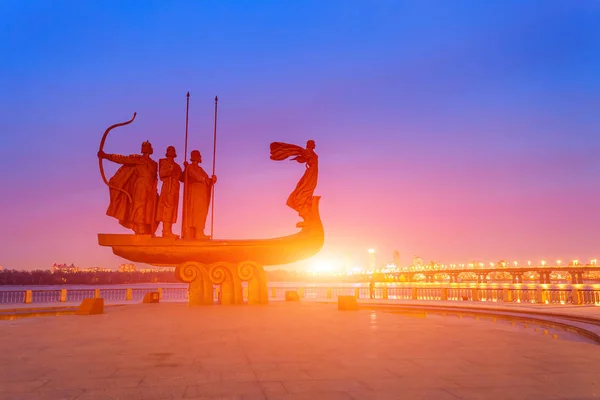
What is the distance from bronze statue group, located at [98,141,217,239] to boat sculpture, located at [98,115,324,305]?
43cm

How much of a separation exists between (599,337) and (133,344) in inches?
410

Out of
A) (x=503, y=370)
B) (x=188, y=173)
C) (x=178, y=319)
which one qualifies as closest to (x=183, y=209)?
(x=188, y=173)

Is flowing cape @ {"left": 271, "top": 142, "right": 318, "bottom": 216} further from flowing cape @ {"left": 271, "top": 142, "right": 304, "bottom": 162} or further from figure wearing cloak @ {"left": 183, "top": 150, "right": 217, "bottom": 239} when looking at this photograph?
figure wearing cloak @ {"left": 183, "top": 150, "right": 217, "bottom": 239}

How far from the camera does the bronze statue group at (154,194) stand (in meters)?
19.2

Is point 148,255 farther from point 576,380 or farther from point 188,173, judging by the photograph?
point 576,380

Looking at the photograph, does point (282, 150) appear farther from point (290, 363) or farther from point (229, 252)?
point (290, 363)

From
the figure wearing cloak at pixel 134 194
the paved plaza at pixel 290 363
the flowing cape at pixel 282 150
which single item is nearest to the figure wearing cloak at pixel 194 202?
the figure wearing cloak at pixel 134 194

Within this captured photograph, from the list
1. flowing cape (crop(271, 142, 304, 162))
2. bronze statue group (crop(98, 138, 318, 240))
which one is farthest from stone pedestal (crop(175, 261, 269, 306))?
flowing cape (crop(271, 142, 304, 162))

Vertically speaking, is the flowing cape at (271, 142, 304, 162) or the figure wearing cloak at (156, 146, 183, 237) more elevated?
the flowing cape at (271, 142, 304, 162)

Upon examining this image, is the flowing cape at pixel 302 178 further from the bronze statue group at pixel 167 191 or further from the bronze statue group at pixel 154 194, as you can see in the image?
the bronze statue group at pixel 154 194

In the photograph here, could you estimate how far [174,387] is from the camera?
5230mm

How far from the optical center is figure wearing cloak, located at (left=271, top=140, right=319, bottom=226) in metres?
19.1

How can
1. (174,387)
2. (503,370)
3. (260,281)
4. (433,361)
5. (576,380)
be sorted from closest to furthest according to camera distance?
1. (174,387)
2. (576,380)
3. (503,370)
4. (433,361)
5. (260,281)

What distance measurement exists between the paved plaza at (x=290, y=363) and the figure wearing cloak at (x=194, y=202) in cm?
883
